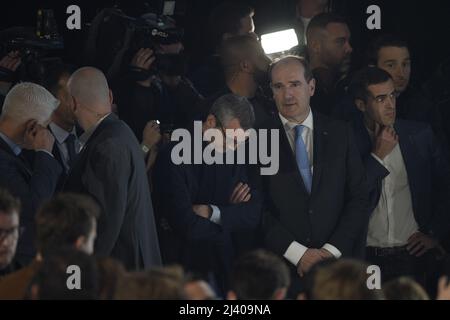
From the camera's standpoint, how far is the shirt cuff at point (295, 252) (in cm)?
596

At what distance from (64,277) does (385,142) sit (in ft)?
8.22

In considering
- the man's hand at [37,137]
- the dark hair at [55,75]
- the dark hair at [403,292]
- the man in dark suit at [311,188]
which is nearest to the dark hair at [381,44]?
the man in dark suit at [311,188]

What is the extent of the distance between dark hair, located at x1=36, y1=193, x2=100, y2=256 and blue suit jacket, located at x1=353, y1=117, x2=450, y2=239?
74.8 inches

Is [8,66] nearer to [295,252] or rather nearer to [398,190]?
[295,252]

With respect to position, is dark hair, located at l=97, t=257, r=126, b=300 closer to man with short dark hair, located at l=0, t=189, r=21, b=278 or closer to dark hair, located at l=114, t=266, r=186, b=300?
dark hair, located at l=114, t=266, r=186, b=300

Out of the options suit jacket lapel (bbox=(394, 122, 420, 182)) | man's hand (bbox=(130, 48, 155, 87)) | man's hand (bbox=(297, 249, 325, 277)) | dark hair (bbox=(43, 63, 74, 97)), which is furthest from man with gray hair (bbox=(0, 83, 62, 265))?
suit jacket lapel (bbox=(394, 122, 420, 182))

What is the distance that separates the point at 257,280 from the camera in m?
4.50

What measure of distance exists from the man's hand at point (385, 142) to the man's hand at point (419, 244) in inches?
16.2

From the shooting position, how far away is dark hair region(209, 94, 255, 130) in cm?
605

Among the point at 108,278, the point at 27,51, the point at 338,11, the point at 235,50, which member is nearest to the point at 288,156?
the point at 235,50

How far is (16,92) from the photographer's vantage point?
595 cm

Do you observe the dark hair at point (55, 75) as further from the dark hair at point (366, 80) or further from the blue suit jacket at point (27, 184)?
the dark hair at point (366, 80)

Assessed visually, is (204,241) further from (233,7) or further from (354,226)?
(233,7)

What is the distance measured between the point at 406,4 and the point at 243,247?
6.75ft
